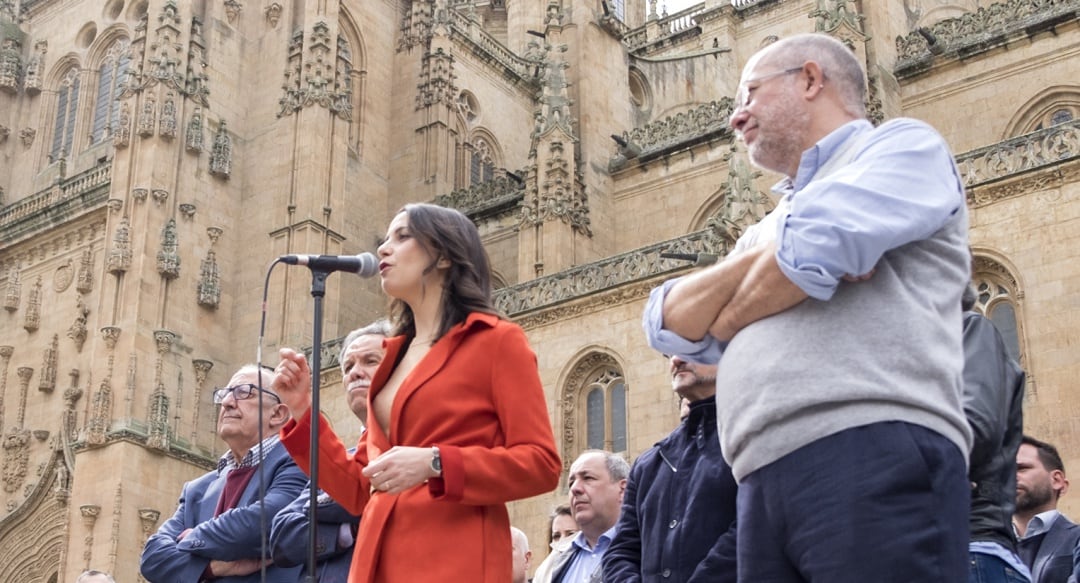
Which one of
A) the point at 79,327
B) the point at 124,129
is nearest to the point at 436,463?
the point at 124,129

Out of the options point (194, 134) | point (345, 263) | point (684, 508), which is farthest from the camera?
point (194, 134)

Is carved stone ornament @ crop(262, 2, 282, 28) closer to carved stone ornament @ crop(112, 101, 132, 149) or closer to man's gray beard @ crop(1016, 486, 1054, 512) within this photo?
carved stone ornament @ crop(112, 101, 132, 149)

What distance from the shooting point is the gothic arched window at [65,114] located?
94.2ft

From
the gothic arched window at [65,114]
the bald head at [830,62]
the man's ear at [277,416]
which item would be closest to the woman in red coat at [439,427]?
the bald head at [830,62]

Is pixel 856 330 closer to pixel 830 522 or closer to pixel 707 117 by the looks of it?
pixel 830 522

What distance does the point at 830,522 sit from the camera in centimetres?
275

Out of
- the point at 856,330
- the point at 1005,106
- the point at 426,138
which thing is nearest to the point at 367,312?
the point at 426,138

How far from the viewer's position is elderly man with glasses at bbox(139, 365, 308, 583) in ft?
18.6

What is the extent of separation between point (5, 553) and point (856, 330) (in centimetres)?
2458

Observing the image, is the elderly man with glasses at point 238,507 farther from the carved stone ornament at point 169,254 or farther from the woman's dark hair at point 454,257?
the carved stone ornament at point 169,254

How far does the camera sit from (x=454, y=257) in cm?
430

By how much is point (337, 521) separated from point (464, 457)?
5.68 feet

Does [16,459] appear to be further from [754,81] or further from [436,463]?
[754,81]

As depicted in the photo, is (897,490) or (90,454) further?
(90,454)
